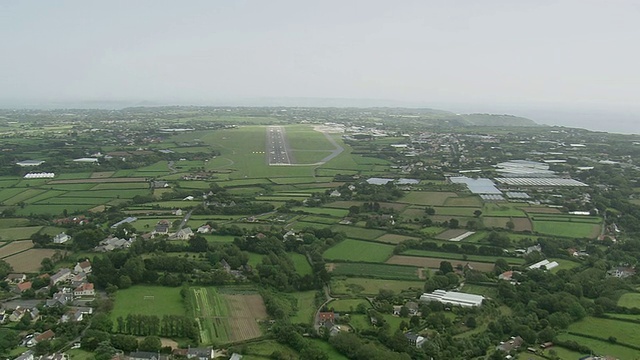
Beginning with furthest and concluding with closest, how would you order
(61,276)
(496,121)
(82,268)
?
(496,121)
(82,268)
(61,276)

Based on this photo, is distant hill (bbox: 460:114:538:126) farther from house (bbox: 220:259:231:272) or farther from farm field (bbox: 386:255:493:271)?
house (bbox: 220:259:231:272)

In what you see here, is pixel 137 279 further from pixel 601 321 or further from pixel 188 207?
pixel 601 321

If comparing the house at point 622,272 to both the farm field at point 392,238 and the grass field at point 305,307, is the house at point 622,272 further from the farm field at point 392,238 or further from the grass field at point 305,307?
the grass field at point 305,307

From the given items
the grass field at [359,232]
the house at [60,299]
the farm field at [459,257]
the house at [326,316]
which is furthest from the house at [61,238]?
the farm field at [459,257]

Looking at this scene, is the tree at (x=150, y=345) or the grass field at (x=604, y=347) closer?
the tree at (x=150, y=345)

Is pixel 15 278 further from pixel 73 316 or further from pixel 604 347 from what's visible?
pixel 604 347

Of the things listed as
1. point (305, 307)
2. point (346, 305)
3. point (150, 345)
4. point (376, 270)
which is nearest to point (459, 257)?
point (376, 270)
